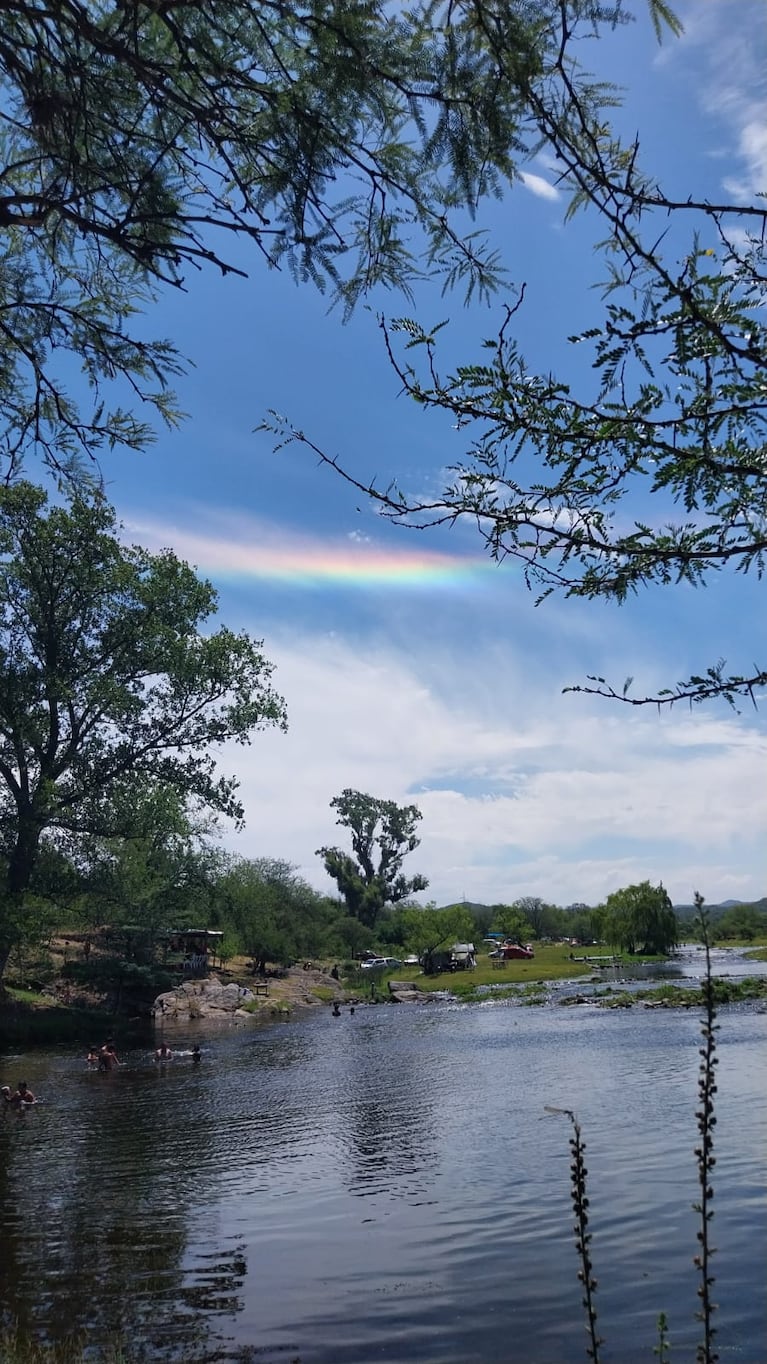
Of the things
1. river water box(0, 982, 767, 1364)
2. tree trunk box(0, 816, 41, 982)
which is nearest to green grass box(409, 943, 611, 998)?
tree trunk box(0, 816, 41, 982)

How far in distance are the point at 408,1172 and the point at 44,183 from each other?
16601 millimetres

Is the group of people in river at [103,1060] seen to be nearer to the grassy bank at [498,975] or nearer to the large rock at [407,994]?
the large rock at [407,994]

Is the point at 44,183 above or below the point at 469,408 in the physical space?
above

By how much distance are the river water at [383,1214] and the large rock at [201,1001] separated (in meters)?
26.0

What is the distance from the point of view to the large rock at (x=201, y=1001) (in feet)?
180

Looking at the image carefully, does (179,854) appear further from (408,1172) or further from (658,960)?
(658,960)

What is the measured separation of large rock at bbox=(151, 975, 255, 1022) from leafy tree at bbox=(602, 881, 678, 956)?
6031 cm

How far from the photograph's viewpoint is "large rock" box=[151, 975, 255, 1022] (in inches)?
2162

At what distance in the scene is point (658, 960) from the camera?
4035 inches

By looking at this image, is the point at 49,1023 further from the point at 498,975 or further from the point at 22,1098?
the point at 498,975

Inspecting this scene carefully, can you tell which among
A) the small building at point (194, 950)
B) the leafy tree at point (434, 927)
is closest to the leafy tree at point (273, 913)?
the small building at point (194, 950)

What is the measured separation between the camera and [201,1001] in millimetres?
57781

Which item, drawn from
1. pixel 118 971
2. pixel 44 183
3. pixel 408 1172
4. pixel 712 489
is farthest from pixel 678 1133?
pixel 118 971

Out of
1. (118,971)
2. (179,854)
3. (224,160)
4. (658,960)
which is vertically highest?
(224,160)
